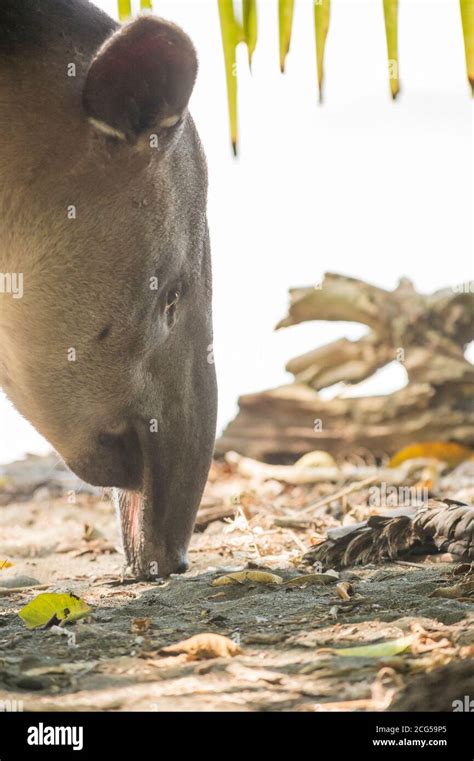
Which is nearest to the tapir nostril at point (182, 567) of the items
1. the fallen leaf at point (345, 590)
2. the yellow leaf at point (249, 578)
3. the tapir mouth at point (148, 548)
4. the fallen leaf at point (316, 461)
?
the tapir mouth at point (148, 548)

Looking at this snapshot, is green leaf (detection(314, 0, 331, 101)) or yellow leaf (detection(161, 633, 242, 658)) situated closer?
yellow leaf (detection(161, 633, 242, 658))

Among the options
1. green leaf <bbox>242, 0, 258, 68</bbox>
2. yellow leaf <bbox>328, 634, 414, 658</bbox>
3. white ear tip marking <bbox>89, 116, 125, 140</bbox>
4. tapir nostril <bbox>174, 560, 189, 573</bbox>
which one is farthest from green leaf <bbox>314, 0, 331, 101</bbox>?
tapir nostril <bbox>174, 560, 189, 573</bbox>

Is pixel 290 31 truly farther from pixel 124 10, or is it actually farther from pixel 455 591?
pixel 455 591

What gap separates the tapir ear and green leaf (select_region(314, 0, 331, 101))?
1.33 ft

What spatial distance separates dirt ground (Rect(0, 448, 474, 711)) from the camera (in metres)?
2.17

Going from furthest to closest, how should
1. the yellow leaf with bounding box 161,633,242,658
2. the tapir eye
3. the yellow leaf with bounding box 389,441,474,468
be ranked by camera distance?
the yellow leaf with bounding box 389,441,474,468, the tapir eye, the yellow leaf with bounding box 161,633,242,658

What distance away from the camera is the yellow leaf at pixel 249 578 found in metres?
3.58

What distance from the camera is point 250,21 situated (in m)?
3.25

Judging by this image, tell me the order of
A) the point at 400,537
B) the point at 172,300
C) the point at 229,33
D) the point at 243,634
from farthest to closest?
the point at 400,537 → the point at 172,300 → the point at 229,33 → the point at 243,634

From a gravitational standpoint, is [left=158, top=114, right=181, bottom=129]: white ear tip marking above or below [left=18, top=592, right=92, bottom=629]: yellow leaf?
above

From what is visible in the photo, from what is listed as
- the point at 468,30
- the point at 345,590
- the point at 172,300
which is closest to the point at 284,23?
the point at 468,30

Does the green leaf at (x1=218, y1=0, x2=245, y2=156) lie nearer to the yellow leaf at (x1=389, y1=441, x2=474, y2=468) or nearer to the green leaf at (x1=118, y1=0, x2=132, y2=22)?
the green leaf at (x1=118, y1=0, x2=132, y2=22)

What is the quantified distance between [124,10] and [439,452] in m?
4.72

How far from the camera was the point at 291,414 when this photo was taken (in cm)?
822
